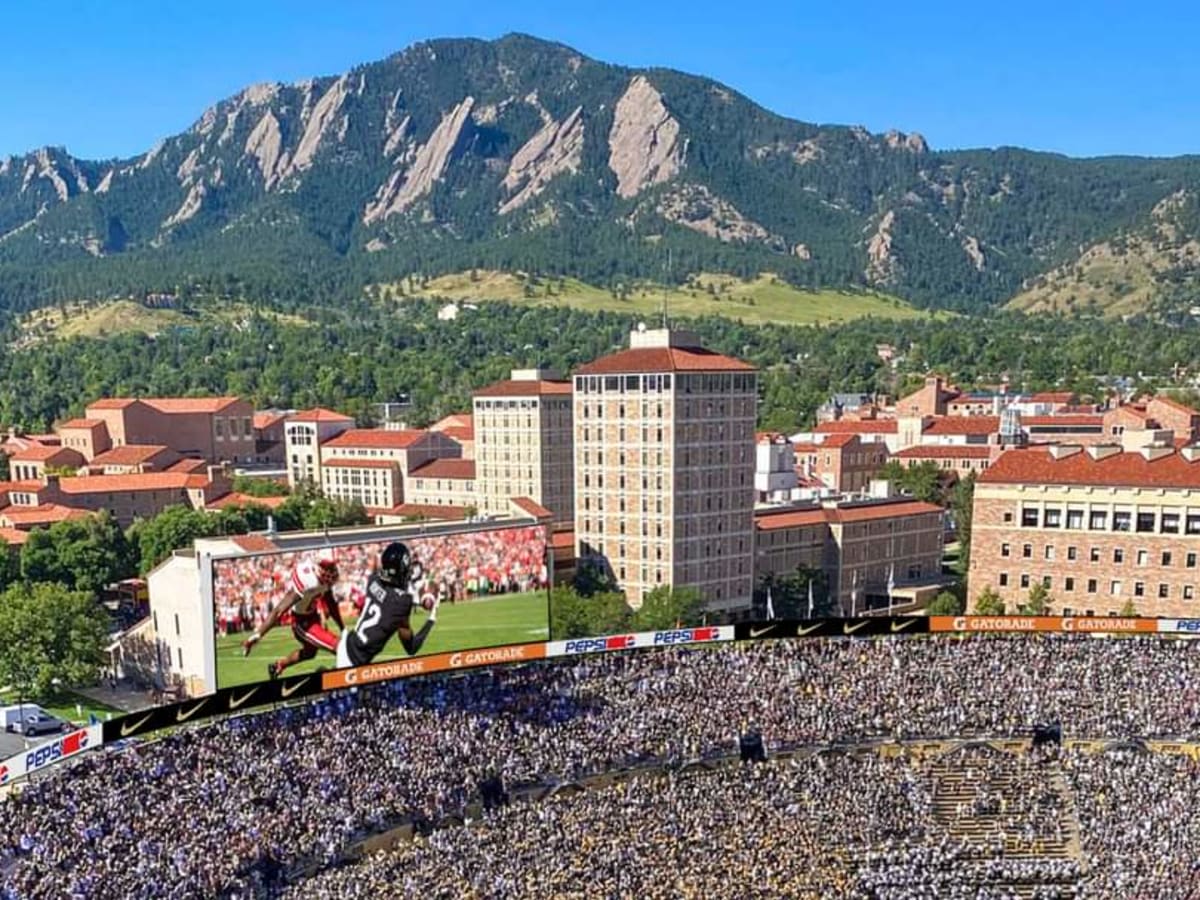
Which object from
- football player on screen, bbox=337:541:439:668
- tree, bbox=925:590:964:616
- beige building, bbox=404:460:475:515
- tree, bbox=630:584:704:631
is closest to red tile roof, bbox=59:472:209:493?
beige building, bbox=404:460:475:515

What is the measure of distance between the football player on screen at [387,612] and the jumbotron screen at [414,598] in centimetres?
18

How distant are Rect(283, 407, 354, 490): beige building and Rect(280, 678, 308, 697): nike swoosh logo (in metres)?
106

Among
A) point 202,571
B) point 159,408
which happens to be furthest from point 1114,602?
point 159,408

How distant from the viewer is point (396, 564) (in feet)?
145

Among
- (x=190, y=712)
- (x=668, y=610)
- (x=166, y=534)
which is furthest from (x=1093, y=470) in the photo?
(x=166, y=534)

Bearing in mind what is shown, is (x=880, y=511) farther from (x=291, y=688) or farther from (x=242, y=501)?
(x=291, y=688)

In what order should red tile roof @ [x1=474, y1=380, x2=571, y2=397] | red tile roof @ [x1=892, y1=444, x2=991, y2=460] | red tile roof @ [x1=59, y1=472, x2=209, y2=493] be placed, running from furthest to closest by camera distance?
red tile roof @ [x1=892, y1=444, x2=991, y2=460] < red tile roof @ [x1=474, y1=380, x2=571, y2=397] < red tile roof @ [x1=59, y1=472, x2=209, y2=493]

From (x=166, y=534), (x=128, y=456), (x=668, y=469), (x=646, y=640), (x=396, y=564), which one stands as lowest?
(x=166, y=534)

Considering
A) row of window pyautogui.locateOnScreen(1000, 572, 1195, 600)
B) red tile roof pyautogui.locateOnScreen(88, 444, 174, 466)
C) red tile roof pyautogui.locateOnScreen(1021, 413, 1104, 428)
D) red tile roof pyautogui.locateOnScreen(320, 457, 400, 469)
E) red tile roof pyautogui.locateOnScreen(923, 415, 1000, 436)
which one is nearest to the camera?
row of window pyautogui.locateOnScreen(1000, 572, 1195, 600)

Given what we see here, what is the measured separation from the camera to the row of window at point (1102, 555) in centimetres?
6156

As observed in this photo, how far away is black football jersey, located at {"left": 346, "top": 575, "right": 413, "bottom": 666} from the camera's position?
43156 millimetres

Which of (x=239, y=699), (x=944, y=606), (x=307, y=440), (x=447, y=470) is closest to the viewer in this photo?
(x=239, y=699)

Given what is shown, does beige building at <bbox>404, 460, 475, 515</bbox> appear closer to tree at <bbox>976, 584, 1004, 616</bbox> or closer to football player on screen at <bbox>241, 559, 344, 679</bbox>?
tree at <bbox>976, 584, 1004, 616</bbox>

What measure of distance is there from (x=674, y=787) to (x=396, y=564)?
12.7 m
